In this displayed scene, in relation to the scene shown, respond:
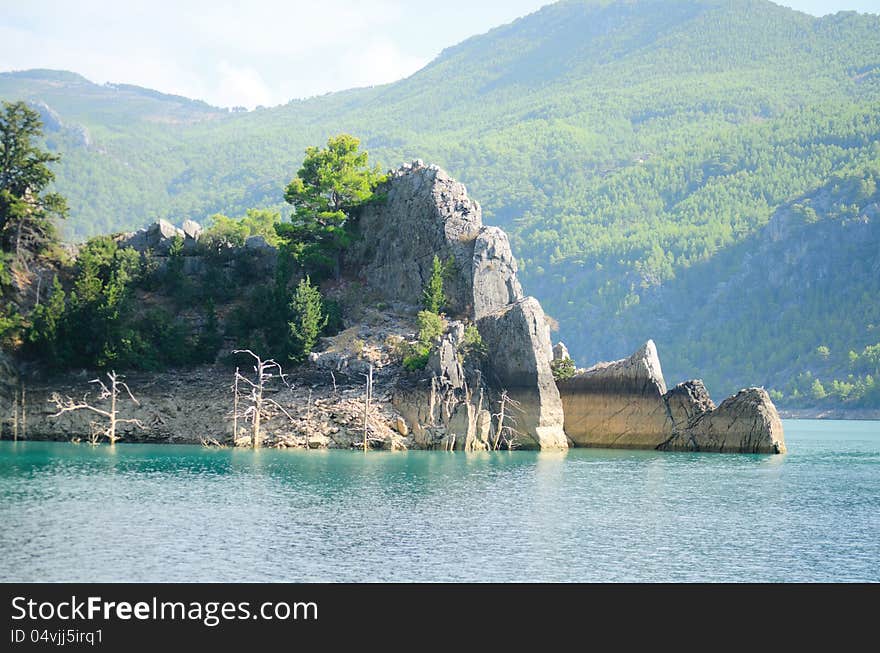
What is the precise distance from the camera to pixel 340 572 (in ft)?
130

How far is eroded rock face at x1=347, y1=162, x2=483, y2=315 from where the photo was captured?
8944 cm

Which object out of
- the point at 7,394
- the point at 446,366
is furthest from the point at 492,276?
the point at 7,394

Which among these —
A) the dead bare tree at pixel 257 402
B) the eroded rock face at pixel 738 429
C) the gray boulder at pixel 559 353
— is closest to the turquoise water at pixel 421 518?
the dead bare tree at pixel 257 402

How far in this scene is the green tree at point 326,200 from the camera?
9550 cm

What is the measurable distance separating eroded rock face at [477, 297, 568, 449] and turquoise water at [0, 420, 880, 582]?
6.93 metres

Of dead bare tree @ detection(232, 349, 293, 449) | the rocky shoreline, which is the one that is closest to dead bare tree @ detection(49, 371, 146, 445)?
the rocky shoreline

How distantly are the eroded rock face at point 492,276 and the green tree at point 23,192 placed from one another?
29965 millimetres

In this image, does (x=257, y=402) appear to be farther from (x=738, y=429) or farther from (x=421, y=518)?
(x=421, y=518)

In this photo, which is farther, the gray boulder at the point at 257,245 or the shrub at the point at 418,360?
the gray boulder at the point at 257,245

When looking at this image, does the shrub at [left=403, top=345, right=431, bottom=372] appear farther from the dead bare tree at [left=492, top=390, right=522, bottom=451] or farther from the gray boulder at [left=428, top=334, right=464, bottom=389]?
the dead bare tree at [left=492, top=390, right=522, bottom=451]

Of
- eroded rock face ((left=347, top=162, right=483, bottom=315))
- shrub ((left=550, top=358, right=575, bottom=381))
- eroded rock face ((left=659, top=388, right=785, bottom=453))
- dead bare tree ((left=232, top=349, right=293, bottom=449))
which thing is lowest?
eroded rock face ((left=659, top=388, right=785, bottom=453))

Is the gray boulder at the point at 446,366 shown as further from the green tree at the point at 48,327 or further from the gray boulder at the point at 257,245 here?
the green tree at the point at 48,327

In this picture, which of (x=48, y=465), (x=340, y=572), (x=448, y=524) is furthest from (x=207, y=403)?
(x=340, y=572)
